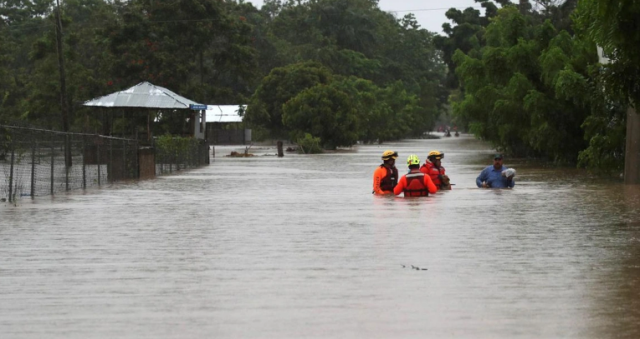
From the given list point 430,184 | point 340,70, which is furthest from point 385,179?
point 340,70

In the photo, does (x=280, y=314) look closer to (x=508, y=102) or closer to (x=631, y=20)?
(x=631, y=20)

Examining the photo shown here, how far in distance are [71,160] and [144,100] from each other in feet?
54.8

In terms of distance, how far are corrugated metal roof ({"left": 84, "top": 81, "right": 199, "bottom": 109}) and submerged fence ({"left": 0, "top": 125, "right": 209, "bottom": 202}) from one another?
6.59 ft

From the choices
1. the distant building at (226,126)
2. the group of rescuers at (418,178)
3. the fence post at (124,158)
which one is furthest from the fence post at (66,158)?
the distant building at (226,126)

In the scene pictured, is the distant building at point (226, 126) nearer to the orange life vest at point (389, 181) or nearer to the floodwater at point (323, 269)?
the orange life vest at point (389, 181)

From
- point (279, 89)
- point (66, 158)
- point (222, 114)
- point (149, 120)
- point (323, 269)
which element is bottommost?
point (323, 269)

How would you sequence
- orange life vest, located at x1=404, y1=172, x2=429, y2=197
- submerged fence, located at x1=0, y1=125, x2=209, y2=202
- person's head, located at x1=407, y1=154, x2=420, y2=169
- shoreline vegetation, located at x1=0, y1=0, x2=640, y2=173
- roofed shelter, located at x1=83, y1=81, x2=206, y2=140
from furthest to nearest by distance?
roofed shelter, located at x1=83, y1=81, x2=206, y2=140 → shoreline vegetation, located at x1=0, y1=0, x2=640, y2=173 → submerged fence, located at x1=0, y1=125, x2=209, y2=202 → orange life vest, located at x1=404, y1=172, x2=429, y2=197 → person's head, located at x1=407, y1=154, x2=420, y2=169

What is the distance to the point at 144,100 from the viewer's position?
52.8 m

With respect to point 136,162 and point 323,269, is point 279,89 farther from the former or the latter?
point 323,269

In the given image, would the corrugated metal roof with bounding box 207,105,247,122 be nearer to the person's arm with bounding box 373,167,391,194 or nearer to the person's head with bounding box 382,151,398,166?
the person's arm with bounding box 373,167,391,194

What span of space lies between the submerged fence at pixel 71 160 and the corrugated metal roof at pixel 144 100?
6.59 ft

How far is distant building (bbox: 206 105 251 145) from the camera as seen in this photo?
102 m

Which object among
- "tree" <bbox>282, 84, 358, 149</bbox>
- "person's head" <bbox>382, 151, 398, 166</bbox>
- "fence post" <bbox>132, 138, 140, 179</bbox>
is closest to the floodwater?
"person's head" <bbox>382, 151, 398, 166</bbox>

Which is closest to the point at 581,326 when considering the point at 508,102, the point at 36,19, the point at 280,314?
the point at 280,314
